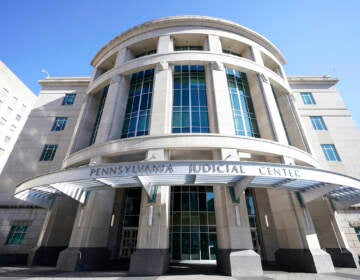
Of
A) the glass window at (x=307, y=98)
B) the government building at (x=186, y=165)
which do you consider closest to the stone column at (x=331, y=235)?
the government building at (x=186, y=165)

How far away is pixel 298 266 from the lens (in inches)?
472

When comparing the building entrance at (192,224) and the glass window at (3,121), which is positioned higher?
the glass window at (3,121)

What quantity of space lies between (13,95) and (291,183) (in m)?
58.1

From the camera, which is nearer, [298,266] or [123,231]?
[298,266]

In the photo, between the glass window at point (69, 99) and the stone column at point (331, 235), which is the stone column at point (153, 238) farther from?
the glass window at point (69, 99)

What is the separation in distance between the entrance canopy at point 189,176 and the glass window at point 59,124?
14059 millimetres

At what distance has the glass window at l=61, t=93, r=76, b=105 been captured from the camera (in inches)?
1012

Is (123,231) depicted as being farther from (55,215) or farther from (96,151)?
(96,151)

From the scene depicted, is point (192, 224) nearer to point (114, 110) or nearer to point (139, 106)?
point (139, 106)

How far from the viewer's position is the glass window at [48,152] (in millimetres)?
21562

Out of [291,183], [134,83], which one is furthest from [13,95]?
[291,183]

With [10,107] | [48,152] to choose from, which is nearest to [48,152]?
[48,152]

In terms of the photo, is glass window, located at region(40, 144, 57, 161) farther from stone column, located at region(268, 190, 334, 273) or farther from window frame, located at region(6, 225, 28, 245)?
stone column, located at region(268, 190, 334, 273)

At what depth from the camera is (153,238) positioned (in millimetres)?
10734
